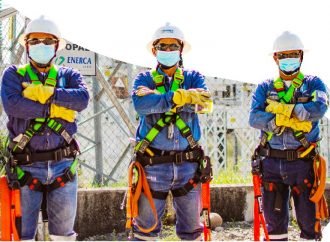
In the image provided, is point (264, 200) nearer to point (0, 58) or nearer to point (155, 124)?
point (155, 124)

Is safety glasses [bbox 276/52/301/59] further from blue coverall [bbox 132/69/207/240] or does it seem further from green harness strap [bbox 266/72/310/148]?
blue coverall [bbox 132/69/207/240]

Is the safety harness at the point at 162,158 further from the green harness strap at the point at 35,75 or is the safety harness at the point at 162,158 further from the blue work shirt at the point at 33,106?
the green harness strap at the point at 35,75

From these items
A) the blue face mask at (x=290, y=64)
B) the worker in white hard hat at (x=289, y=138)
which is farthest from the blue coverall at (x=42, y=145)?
the blue face mask at (x=290, y=64)

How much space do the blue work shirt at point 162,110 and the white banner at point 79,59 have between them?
2351 millimetres

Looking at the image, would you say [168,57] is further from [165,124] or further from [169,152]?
[169,152]

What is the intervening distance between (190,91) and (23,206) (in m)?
1.50

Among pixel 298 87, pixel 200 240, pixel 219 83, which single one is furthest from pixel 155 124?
pixel 219 83


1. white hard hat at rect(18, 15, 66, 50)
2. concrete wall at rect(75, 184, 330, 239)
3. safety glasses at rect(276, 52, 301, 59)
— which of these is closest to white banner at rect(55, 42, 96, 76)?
concrete wall at rect(75, 184, 330, 239)

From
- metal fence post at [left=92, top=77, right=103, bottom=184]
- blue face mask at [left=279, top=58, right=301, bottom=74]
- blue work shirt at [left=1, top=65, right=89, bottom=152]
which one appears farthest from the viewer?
metal fence post at [left=92, top=77, right=103, bottom=184]

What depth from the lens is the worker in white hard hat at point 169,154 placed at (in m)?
4.58

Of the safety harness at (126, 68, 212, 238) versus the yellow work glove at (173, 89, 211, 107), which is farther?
the safety harness at (126, 68, 212, 238)

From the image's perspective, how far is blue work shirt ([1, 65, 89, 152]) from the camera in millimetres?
4402

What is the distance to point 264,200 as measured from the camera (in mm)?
5066

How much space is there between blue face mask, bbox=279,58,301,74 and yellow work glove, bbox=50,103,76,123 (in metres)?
1.79
